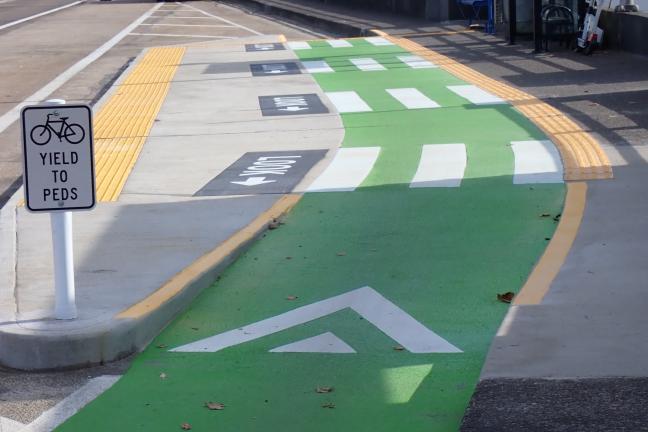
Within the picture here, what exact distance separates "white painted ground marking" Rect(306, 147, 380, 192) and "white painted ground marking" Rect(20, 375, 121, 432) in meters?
4.75

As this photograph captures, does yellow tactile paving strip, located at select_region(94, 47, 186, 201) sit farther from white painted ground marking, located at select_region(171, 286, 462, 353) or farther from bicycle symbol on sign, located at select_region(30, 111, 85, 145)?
bicycle symbol on sign, located at select_region(30, 111, 85, 145)

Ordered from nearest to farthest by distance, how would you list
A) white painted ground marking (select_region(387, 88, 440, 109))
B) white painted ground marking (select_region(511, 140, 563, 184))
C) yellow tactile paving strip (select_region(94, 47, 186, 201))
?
white painted ground marking (select_region(511, 140, 563, 184)), yellow tactile paving strip (select_region(94, 47, 186, 201)), white painted ground marking (select_region(387, 88, 440, 109))

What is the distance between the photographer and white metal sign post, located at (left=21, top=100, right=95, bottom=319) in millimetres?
6340

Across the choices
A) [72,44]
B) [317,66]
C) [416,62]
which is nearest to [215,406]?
[317,66]

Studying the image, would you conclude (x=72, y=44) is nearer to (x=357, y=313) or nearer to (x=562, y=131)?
(x=562, y=131)

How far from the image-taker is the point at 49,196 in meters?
6.39

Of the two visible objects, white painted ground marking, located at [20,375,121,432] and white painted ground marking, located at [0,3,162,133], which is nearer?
white painted ground marking, located at [20,375,121,432]

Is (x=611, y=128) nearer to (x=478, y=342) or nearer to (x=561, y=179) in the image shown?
(x=561, y=179)

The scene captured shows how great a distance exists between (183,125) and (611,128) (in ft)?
16.9

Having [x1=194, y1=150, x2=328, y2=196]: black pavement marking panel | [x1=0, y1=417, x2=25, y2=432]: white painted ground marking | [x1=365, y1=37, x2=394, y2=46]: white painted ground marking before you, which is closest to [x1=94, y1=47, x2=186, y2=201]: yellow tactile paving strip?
[x1=194, y1=150, x2=328, y2=196]: black pavement marking panel

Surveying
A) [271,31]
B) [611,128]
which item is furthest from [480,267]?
[271,31]

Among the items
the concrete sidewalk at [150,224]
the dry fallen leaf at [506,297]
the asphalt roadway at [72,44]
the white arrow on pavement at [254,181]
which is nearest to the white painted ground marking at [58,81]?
the asphalt roadway at [72,44]

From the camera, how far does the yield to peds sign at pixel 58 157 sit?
634 centimetres

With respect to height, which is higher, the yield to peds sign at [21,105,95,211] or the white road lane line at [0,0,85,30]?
the yield to peds sign at [21,105,95,211]
